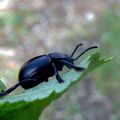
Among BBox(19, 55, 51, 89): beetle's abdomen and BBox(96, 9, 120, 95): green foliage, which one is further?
BBox(96, 9, 120, 95): green foliage

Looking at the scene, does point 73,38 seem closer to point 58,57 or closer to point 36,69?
point 58,57

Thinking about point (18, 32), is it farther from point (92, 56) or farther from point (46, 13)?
point (92, 56)

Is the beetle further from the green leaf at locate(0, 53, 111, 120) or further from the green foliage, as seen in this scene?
the green foliage

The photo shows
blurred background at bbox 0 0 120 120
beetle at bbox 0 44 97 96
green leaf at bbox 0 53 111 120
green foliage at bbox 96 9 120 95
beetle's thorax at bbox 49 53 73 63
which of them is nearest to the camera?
green leaf at bbox 0 53 111 120

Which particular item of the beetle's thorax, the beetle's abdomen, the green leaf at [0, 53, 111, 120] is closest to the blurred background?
the beetle's thorax

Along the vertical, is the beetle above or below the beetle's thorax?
above

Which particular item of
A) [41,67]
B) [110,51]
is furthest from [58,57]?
[110,51]

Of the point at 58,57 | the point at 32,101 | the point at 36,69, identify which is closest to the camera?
the point at 32,101
